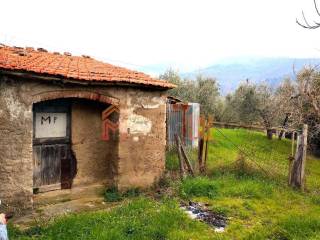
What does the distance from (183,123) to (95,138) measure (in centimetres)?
288

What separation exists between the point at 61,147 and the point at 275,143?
15.2 meters

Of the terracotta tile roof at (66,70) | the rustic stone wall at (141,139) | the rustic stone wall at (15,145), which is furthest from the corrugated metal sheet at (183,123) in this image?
the rustic stone wall at (15,145)

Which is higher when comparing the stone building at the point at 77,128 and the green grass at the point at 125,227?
the stone building at the point at 77,128

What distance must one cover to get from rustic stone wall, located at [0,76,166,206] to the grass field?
0.89m

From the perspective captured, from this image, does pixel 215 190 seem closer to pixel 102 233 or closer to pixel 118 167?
pixel 118 167

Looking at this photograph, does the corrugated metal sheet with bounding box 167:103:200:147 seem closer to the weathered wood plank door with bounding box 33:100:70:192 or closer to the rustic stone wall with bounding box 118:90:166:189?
the rustic stone wall with bounding box 118:90:166:189

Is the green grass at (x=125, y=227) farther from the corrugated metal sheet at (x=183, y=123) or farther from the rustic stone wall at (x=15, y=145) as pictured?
the corrugated metal sheet at (x=183, y=123)

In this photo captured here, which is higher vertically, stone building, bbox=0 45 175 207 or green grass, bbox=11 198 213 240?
stone building, bbox=0 45 175 207

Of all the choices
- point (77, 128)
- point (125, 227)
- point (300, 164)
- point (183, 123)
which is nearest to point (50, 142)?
point (77, 128)

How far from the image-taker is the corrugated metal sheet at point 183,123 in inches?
456

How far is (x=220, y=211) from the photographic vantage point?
8688 millimetres

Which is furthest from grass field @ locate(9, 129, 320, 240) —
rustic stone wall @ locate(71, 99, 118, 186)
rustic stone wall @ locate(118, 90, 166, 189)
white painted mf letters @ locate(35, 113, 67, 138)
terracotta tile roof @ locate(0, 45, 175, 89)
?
terracotta tile roof @ locate(0, 45, 175, 89)

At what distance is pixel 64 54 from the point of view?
1234 cm

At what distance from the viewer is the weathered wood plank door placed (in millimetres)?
9562
